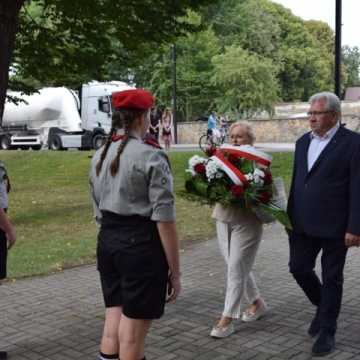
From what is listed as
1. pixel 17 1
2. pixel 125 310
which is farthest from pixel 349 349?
pixel 17 1

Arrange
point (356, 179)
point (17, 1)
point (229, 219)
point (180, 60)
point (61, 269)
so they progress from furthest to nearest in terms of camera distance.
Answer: point (180, 60) < point (17, 1) < point (61, 269) < point (229, 219) < point (356, 179)

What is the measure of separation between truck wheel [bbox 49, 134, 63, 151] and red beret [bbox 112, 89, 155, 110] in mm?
29793

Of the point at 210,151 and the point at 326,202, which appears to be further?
the point at 210,151

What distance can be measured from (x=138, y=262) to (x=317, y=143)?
1.95 meters

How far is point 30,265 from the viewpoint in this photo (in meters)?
7.57

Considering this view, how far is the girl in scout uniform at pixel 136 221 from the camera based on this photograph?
3059mm

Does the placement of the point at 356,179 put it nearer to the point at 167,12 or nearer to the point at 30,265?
the point at 30,265

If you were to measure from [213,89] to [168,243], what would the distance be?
44239mm

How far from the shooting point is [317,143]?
4.48 meters

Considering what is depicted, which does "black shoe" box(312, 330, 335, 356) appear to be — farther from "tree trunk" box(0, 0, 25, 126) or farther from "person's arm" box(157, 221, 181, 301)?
"tree trunk" box(0, 0, 25, 126)

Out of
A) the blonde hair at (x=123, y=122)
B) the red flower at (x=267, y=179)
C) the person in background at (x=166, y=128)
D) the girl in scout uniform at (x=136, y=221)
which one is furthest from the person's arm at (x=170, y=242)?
the person in background at (x=166, y=128)

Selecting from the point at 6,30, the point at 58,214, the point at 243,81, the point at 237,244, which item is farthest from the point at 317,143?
the point at 243,81

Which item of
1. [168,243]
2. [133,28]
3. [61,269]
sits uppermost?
[133,28]

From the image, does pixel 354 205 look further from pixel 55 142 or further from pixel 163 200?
pixel 55 142
